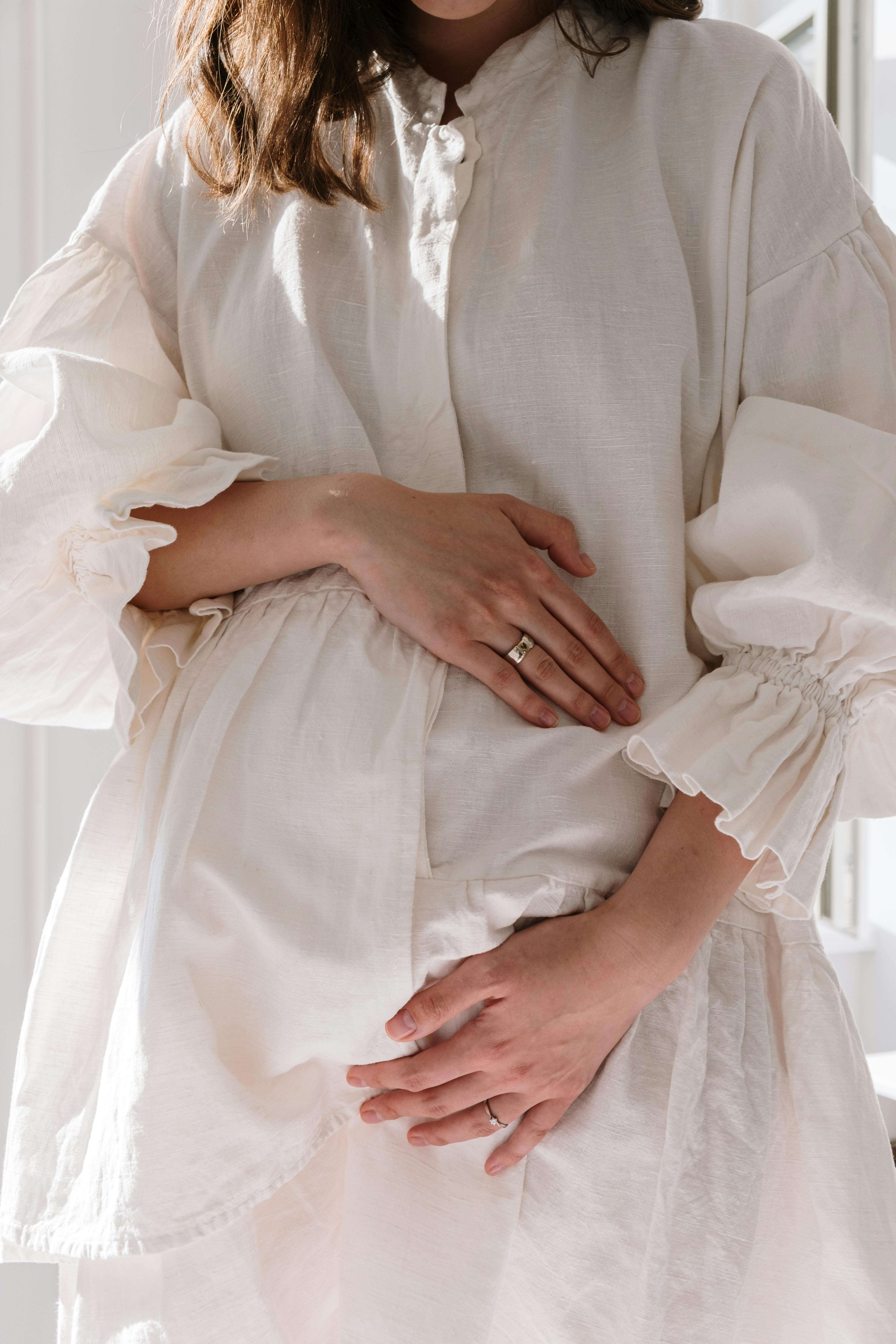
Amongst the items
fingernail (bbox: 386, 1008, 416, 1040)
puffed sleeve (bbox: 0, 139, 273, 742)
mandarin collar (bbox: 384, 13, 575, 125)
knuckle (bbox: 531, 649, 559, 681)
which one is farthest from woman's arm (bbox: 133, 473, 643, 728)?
mandarin collar (bbox: 384, 13, 575, 125)

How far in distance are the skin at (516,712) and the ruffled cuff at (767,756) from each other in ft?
0.13

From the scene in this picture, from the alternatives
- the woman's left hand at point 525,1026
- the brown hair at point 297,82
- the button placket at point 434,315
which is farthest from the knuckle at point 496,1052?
the brown hair at point 297,82

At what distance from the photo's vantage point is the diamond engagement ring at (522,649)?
808 mm

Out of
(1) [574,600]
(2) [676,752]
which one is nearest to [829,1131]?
(2) [676,752]

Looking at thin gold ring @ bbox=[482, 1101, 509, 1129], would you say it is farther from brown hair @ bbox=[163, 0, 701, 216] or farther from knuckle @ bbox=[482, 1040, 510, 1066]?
brown hair @ bbox=[163, 0, 701, 216]

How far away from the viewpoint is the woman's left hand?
750 millimetres

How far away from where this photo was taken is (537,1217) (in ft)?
2.59

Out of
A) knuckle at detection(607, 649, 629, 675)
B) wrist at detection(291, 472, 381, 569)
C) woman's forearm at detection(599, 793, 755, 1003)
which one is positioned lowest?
woman's forearm at detection(599, 793, 755, 1003)

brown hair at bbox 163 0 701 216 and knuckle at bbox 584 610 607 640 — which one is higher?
brown hair at bbox 163 0 701 216

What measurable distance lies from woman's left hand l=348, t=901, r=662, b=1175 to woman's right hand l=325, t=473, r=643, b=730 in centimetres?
17

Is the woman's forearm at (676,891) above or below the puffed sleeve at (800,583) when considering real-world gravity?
below

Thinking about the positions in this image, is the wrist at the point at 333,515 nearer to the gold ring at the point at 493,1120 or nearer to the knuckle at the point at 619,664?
the knuckle at the point at 619,664

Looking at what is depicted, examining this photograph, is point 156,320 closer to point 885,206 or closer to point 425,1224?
point 425,1224

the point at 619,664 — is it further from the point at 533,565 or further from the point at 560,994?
the point at 560,994
